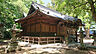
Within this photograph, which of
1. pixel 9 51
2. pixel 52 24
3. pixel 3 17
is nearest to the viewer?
pixel 9 51

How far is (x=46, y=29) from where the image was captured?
401 inches

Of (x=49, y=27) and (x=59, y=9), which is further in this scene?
(x=49, y=27)

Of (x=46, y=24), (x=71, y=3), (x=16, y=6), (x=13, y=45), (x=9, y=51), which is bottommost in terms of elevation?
(x=9, y=51)

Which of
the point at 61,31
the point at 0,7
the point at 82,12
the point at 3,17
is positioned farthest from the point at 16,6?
the point at 82,12

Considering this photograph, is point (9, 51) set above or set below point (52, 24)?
below

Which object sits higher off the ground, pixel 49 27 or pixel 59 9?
pixel 59 9

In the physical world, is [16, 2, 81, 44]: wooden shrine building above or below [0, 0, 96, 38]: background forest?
below

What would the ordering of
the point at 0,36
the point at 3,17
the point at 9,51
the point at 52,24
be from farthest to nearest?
the point at 0,36
the point at 3,17
the point at 52,24
the point at 9,51

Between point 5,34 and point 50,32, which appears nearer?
point 50,32

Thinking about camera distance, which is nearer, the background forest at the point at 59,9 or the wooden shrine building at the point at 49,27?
the background forest at the point at 59,9

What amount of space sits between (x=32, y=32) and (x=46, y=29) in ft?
8.55

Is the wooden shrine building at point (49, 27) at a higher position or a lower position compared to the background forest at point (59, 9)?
lower

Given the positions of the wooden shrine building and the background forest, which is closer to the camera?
the background forest

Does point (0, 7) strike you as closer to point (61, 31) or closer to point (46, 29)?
point (46, 29)
